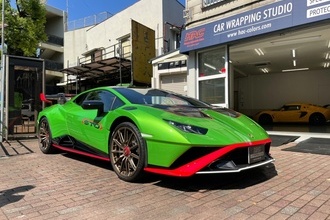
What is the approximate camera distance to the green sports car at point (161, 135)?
10.5 feet

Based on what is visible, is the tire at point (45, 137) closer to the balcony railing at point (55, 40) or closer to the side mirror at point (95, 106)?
the side mirror at point (95, 106)

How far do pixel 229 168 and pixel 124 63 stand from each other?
12.5m

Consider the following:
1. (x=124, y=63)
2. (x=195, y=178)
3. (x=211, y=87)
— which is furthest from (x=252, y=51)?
(x=195, y=178)

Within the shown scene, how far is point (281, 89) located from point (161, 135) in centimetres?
1787

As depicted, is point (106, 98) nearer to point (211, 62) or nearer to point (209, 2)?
point (211, 62)

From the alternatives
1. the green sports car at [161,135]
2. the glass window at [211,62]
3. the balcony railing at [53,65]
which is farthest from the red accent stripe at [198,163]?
the balcony railing at [53,65]

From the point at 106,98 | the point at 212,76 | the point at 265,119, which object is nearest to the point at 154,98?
the point at 106,98

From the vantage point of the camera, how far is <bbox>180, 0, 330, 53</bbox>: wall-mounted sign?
20.5 feet

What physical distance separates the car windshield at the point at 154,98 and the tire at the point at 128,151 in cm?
52

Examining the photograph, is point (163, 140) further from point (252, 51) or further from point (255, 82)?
point (255, 82)

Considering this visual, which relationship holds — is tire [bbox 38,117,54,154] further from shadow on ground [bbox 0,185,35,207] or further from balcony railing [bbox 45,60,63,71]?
balcony railing [bbox 45,60,63,71]

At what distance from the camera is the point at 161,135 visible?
10.9 feet

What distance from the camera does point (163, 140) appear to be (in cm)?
329

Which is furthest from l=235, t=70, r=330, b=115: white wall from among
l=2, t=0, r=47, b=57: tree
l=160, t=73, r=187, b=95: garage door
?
l=2, t=0, r=47, b=57: tree
